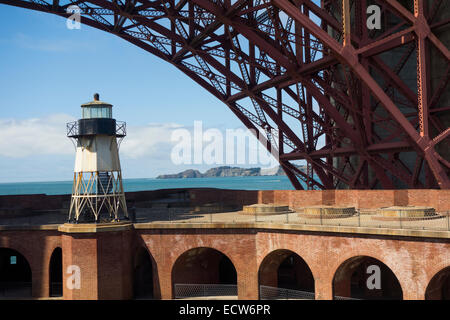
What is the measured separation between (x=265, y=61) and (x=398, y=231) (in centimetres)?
1760

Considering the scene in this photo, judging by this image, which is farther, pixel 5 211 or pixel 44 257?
pixel 5 211

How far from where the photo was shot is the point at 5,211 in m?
34.7

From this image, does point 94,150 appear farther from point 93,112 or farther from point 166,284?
point 166,284

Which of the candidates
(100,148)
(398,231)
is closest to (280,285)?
(398,231)

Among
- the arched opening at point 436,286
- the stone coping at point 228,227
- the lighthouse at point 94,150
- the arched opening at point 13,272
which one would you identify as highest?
the lighthouse at point 94,150

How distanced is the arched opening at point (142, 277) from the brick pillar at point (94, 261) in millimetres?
1755

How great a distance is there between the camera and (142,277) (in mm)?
30906

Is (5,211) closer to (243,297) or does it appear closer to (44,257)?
(44,257)

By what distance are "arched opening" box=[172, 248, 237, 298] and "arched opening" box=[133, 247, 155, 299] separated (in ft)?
5.47

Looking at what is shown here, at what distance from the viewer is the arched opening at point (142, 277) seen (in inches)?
1133

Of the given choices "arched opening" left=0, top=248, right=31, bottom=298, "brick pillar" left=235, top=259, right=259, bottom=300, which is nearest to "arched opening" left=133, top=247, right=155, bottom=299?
"brick pillar" left=235, top=259, right=259, bottom=300

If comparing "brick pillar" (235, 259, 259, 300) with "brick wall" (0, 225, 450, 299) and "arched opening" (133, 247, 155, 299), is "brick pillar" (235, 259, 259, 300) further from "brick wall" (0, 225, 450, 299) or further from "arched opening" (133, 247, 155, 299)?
"arched opening" (133, 247, 155, 299)

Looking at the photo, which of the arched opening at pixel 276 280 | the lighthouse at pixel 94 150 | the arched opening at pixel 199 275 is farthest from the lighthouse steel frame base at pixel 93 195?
the arched opening at pixel 276 280

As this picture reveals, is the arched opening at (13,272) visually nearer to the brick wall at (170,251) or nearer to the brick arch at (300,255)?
the brick wall at (170,251)
